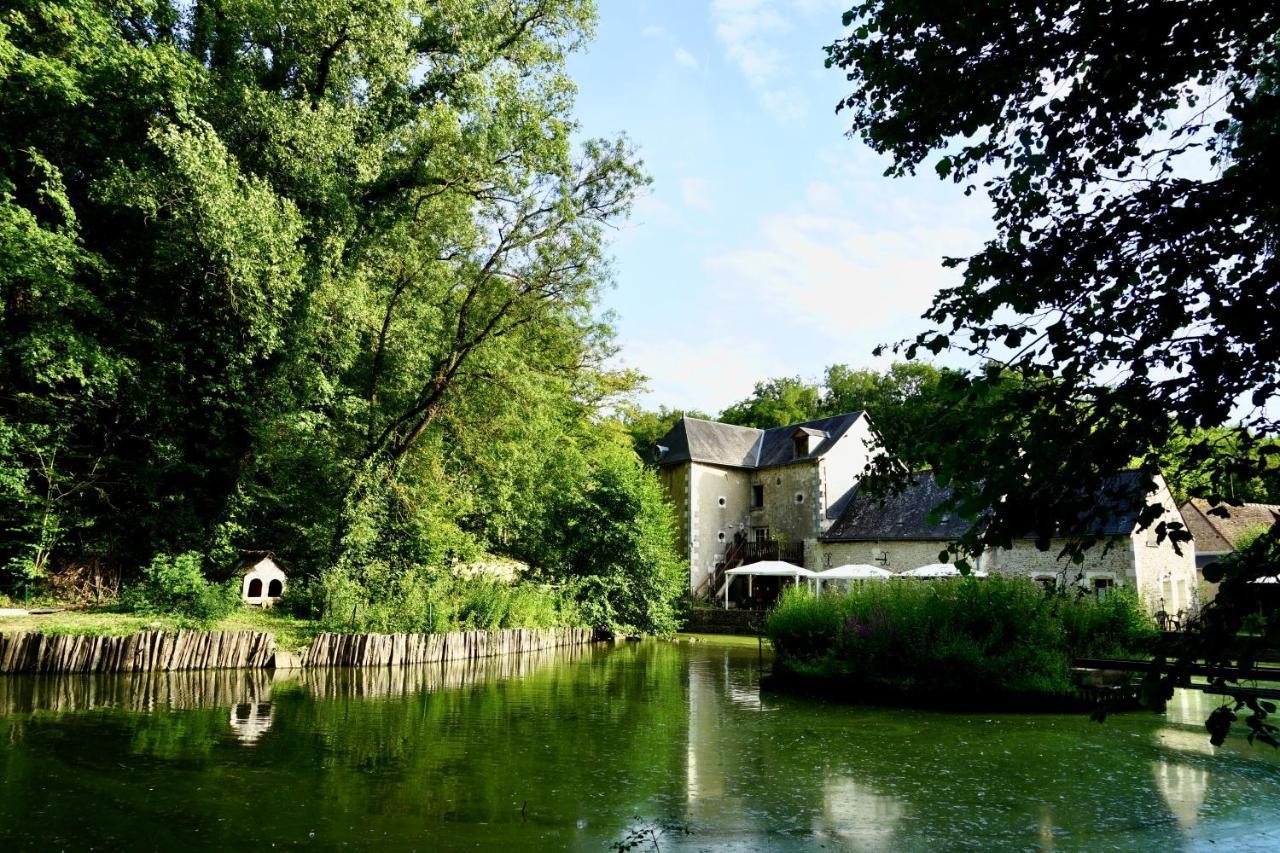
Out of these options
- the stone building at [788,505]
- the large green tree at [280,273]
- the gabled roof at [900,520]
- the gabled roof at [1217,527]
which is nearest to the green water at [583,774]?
the large green tree at [280,273]

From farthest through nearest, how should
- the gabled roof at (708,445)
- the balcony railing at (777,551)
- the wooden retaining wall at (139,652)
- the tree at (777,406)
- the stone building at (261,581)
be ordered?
the tree at (777,406)
the gabled roof at (708,445)
the balcony railing at (777,551)
the stone building at (261,581)
the wooden retaining wall at (139,652)

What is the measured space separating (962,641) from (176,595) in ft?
48.5

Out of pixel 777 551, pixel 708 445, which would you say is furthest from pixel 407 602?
pixel 708 445

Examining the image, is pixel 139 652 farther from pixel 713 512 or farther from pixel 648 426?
pixel 648 426

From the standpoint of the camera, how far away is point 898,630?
13.9 m

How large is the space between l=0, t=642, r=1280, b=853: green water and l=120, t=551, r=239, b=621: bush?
10.6 feet

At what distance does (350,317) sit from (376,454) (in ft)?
12.1

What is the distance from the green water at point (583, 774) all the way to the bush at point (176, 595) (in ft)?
10.6

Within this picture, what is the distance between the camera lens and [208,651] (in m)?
14.8

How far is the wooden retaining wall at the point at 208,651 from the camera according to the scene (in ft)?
43.6

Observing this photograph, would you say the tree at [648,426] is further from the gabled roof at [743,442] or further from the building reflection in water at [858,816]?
the building reflection in water at [858,816]

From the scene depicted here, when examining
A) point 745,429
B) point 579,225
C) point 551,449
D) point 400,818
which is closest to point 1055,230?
point 400,818

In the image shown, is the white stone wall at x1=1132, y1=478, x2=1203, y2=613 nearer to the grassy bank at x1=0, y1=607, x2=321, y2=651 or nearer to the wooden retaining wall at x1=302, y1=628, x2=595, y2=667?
the wooden retaining wall at x1=302, y1=628, x2=595, y2=667

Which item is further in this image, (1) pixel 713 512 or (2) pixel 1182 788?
(1) pixel 713 512
